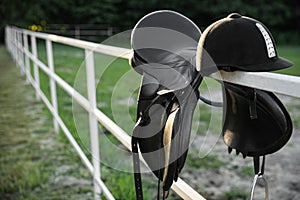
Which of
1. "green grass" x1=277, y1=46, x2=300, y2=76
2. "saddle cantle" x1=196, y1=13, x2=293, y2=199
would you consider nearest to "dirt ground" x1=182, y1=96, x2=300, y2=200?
"saddle cantle" x1=196, y1=13, x2=293, y2=199

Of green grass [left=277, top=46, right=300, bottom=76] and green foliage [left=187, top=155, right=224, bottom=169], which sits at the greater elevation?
green foliage [left=187, top=155, right=224, bottom=169]

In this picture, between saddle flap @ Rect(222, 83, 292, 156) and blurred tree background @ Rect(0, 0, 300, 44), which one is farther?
blurred tree background @ Rect(0, 0, 300, 44)

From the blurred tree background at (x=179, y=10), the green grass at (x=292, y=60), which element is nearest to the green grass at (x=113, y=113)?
the green grass at (x=292, y=60)

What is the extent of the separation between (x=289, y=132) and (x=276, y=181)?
1.64 meters

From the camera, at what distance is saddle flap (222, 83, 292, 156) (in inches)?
24.8

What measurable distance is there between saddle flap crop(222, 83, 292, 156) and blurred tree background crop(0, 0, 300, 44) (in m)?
17.9

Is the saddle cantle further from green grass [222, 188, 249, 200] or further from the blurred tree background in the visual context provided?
the blurred tree background

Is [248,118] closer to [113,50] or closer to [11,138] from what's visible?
[113,50]

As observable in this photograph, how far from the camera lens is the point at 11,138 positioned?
2990 mm

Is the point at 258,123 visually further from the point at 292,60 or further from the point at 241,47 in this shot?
the point at 292,60

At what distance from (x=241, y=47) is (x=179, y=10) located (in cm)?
1883

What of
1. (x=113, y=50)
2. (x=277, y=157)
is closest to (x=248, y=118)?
(x=113, y=50)

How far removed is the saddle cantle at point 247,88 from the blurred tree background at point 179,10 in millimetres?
17936

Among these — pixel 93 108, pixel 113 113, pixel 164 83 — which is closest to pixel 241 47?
pixel 164 83
